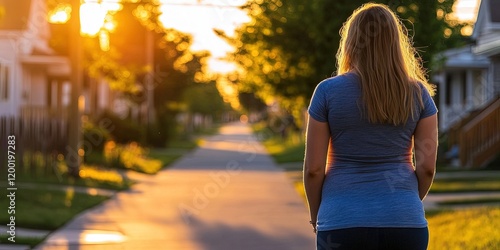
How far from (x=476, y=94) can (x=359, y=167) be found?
3256 cm

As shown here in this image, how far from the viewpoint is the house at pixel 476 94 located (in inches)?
961

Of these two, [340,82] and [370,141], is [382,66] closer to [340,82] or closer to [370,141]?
[340,82]

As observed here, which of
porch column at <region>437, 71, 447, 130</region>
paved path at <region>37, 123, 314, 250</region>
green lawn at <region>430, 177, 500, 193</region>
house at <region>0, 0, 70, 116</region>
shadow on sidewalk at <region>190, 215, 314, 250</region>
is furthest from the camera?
porch column at <region>437, 71, 447, 130</region>

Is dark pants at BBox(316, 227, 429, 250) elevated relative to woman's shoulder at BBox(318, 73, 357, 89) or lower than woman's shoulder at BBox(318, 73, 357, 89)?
lower

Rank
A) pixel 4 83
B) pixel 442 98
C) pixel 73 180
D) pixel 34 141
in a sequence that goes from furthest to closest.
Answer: pixel 442 98
pixel 4 83
pixel 73 180
pixel 34 141

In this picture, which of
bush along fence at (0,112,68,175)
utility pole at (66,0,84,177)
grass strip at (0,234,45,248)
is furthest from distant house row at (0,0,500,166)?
grass strip at (0,234,45,248)

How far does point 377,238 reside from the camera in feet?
11.3

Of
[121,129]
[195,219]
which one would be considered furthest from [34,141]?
[121,129]

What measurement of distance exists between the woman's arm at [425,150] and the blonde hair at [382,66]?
93 mm

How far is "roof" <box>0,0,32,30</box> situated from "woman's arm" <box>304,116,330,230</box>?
24.6m

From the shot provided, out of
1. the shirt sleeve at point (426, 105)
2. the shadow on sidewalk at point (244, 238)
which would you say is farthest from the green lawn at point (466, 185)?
the shirt sleeve at point (426, 105)

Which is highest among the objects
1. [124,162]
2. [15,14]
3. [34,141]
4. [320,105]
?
[15,14]

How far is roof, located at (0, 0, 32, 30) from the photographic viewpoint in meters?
27.4

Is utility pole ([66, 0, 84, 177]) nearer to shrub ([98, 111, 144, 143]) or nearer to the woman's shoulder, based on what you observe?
shrub ([98, 111, 144, 143])
